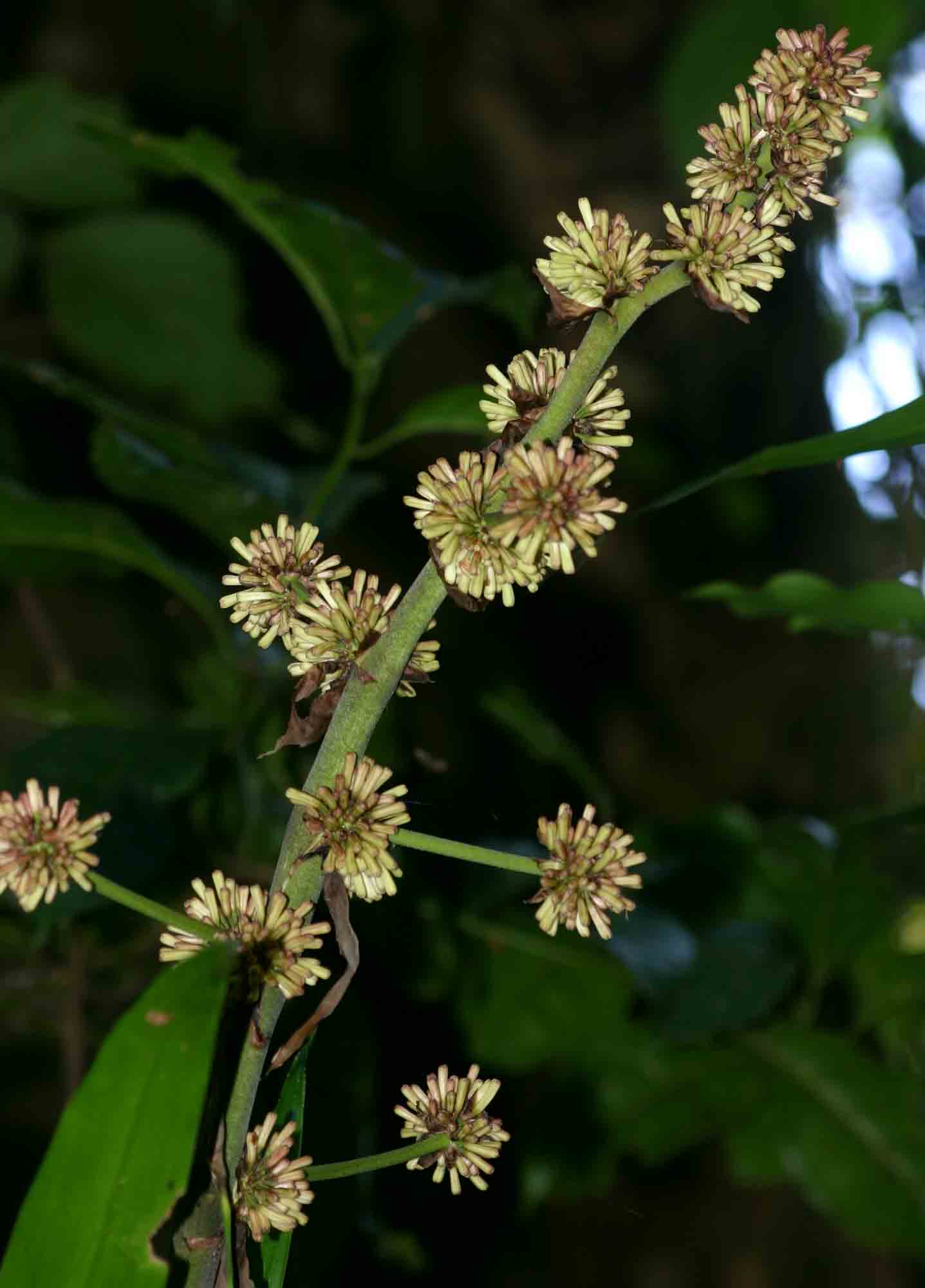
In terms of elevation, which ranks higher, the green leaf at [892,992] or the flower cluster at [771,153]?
the green leaf at [892,992]

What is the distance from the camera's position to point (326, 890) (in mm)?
308

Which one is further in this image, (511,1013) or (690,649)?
(690,649)

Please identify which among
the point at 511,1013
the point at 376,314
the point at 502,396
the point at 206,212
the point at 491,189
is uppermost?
the point at 491,189

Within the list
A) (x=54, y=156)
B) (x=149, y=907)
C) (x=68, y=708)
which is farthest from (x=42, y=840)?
(x=54, y=156)

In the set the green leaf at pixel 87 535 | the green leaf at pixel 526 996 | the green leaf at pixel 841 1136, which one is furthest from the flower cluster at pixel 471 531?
the green leaf at pixel 841 1136

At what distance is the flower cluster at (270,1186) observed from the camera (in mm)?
301

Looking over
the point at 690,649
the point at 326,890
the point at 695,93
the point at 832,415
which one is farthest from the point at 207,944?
the point at 832,415

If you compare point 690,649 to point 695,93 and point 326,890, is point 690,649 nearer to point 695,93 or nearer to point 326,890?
point 695,93

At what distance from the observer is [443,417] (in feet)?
2.60

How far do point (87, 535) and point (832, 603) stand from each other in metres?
0.49

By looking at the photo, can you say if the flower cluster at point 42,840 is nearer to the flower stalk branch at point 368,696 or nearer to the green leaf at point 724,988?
the flower stalk branch at point 368,696

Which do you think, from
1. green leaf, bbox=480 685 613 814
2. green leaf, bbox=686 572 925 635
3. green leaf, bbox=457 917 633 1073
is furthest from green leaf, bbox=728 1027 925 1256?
green leaf, bbox=686 572 925 635

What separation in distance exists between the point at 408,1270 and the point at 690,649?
0.78 m

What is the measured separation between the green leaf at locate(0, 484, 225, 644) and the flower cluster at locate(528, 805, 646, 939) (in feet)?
1.81
